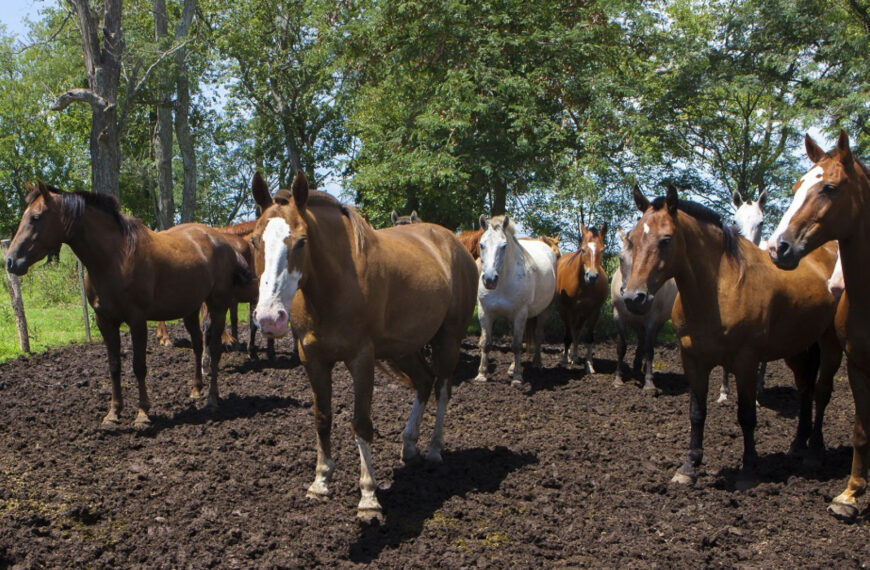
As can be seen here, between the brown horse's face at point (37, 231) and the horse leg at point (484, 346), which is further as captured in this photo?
the horse leg at point (484, 346)

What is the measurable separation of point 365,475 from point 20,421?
13.7ft

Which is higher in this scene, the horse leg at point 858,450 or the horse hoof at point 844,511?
the horse leg at point 858,450

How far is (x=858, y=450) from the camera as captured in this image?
4.56m

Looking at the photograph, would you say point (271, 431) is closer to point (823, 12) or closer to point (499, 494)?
point (499, 494)

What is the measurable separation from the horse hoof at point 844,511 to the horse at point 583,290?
5455mm

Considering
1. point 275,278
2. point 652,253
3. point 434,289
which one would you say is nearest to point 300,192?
point 275,278

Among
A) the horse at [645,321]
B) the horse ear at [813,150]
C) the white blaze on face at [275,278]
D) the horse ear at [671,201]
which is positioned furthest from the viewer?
the horse at [645,321]

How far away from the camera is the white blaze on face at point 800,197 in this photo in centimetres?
403

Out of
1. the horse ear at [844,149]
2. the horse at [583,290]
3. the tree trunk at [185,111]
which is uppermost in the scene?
the tree trunk at [185,111]

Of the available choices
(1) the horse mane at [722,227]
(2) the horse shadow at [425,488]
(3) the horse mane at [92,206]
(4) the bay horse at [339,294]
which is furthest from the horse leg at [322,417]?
(3) the horse mane at [92,206]

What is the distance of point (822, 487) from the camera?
195 inches

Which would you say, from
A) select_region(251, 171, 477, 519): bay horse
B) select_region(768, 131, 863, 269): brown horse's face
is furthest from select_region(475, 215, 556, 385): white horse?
select_region(768, 131, 863, 269): brown horse's face

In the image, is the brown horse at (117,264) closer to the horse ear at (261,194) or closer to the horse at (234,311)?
the horse at (234,311)

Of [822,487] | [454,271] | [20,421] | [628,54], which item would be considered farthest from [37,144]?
[822,487]
